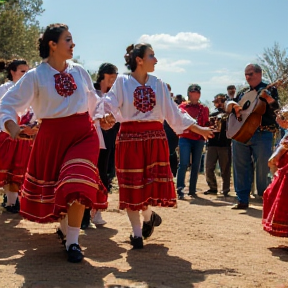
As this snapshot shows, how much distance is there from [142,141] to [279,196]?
1379 mm

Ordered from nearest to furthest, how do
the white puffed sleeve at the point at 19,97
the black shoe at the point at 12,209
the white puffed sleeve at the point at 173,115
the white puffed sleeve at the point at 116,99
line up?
the white puffed sleeve at the point at 19,97 < the white puffed sleeve at the point at 116,99 < the white puffed sleeve at the point at 173,115 < the black shoe at the point at 12,209

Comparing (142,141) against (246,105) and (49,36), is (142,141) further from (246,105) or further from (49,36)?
(246,105)

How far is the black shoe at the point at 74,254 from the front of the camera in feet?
15.1

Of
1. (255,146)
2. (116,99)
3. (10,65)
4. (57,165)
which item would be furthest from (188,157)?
Result: (57,165)

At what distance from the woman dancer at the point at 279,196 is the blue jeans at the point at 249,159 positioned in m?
2.54

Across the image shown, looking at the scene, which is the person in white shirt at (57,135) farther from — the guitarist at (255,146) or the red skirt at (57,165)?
the guitarist at (255,146)

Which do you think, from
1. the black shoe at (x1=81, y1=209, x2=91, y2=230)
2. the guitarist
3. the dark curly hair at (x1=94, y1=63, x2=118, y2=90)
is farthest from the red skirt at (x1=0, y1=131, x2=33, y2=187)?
the guitarist

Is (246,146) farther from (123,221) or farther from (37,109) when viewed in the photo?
(37,109)

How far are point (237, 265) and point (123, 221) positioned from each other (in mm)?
2461

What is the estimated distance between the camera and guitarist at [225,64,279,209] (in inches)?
310

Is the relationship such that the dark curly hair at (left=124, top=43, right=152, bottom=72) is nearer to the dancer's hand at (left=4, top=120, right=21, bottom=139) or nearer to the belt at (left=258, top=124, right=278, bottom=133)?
the dancer's hand at (left=4, top=120, right=21, bottom=139)

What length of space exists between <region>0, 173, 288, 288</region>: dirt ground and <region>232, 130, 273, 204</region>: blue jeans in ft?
3.35

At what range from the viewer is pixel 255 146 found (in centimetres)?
820

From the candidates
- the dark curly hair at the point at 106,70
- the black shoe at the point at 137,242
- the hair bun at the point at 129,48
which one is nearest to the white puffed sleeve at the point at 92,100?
the hair bun at the point at 129,48
